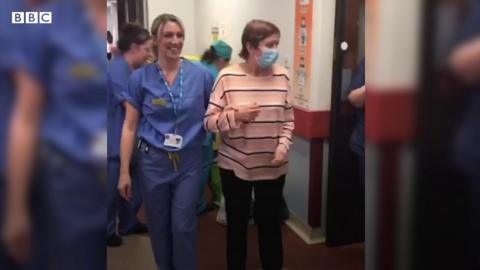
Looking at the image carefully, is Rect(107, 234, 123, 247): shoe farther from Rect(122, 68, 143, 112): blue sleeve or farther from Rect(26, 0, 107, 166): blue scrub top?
Rect(26, 0, 107, 166): blue scrub top

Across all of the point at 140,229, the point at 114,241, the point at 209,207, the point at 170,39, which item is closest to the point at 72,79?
the point at 170,39

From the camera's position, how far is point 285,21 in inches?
102

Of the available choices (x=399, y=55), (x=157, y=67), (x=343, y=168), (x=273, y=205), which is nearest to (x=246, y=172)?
(x=273, y=205)

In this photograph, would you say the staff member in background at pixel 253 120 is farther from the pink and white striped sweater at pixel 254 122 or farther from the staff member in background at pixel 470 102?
the staff member in background at pixel 470 102

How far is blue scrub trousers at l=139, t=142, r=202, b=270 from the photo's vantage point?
5.62 feet

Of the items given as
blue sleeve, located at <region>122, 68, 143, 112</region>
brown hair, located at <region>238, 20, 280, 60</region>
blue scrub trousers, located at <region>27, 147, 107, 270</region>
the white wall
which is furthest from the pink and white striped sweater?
the white wall

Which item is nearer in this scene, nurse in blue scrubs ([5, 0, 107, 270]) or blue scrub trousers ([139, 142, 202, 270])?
nurse in blue scrubs ([5, 0, 107, 270])

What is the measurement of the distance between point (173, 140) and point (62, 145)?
73 cm

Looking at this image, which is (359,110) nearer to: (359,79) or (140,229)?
(359,79)

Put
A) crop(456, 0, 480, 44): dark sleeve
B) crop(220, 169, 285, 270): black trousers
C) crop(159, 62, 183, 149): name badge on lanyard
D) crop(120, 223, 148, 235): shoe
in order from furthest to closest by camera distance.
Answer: crop(120, 223, 148, 235): shoe
crop(220, 169, 285, 270): black trousers
crop(159, 62, 183, 149): name badge on lanyard
crop(456, 0, 480, 44): dark sleeve

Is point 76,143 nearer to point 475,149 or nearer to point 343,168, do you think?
point 475,149

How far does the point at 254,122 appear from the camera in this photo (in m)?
1.80

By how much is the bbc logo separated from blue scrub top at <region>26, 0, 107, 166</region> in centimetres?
1

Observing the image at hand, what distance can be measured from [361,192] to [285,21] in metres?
1.02
